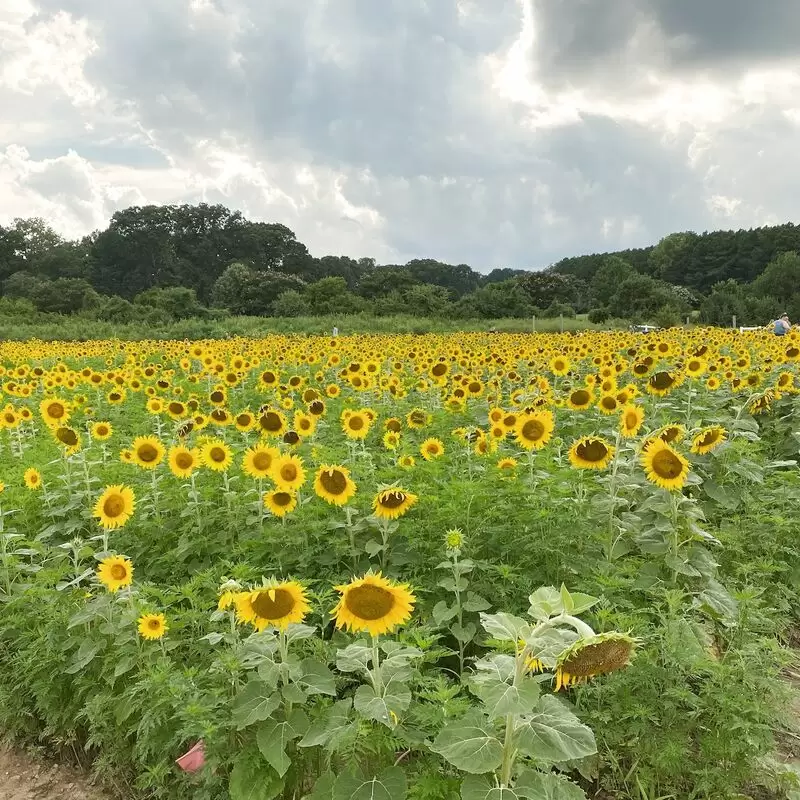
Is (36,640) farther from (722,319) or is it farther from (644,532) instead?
(722,319)

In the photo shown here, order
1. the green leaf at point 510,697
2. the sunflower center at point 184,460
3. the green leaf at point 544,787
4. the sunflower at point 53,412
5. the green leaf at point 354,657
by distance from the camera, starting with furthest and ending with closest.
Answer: the sunflower at point 53,412
the sunflower center at point 184,460
the green leaf at point 354,657
the green leaf at point 544,787
the green leaf at point 510,697

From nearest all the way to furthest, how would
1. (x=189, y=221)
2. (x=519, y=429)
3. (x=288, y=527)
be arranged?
(x=288, y=527), (x=519, y=429), (x=189, y=221)

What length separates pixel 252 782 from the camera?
7.56 ft

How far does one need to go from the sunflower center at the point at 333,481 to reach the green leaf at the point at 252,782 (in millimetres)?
1491

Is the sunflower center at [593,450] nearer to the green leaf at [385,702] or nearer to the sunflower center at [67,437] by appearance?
the green leaf at [385,702]

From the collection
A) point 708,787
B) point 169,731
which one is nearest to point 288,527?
point 169,731

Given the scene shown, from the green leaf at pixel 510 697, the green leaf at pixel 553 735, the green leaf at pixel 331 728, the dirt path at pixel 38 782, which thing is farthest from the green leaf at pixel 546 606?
the dirt path at pixel 38 782

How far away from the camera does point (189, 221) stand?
88.7 meters

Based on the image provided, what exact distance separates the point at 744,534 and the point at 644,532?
4.24 feet

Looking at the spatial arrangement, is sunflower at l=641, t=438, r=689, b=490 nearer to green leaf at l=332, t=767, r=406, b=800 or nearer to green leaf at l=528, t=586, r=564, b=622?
green leaf at l=528, t=586, r=564, b=622

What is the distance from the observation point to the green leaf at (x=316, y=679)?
7.57ft

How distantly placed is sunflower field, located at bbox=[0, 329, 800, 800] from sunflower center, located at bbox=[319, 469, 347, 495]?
0.04ft

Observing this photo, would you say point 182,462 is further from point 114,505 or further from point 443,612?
point 443,612

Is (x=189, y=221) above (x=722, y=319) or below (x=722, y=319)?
above
